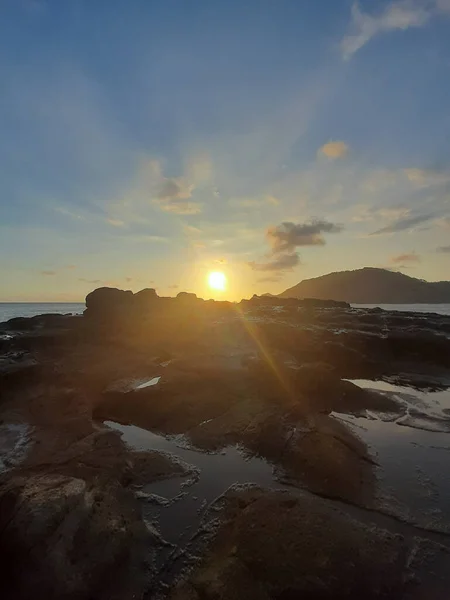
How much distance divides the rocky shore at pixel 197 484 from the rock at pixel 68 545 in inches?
1.0

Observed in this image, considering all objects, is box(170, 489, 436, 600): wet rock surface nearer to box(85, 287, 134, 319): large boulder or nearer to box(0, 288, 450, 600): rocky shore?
box(0, 288, 450, 600): rocky shore

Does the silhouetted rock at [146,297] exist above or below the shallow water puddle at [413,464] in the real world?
above

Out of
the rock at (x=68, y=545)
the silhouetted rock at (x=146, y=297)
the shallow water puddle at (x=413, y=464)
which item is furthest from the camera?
the silhouetted rock at (x=146, y=297)

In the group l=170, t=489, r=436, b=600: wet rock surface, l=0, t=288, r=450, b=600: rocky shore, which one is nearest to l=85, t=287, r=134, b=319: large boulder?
l=0, t=288, r=450, b=600: rocky shore

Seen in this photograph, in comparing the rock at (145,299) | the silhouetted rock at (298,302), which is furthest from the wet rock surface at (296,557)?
the silhouetted rock at (298,302)

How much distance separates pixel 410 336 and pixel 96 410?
89.7 ft

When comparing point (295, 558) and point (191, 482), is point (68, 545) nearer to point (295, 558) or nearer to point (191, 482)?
point (191, 482)

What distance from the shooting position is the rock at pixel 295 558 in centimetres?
689

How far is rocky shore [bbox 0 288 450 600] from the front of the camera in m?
7.07

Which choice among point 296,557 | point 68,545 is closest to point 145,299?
point 68,545

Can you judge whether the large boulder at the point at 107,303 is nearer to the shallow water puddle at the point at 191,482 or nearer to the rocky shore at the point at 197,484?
the rocky shore at the point at 197,484

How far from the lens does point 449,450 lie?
43.5 ft

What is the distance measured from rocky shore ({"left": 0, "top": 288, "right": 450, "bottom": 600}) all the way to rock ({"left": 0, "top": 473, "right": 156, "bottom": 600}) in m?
0.03

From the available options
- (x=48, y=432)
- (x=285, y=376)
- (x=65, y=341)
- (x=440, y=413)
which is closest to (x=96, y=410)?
(x=48, y=432)
